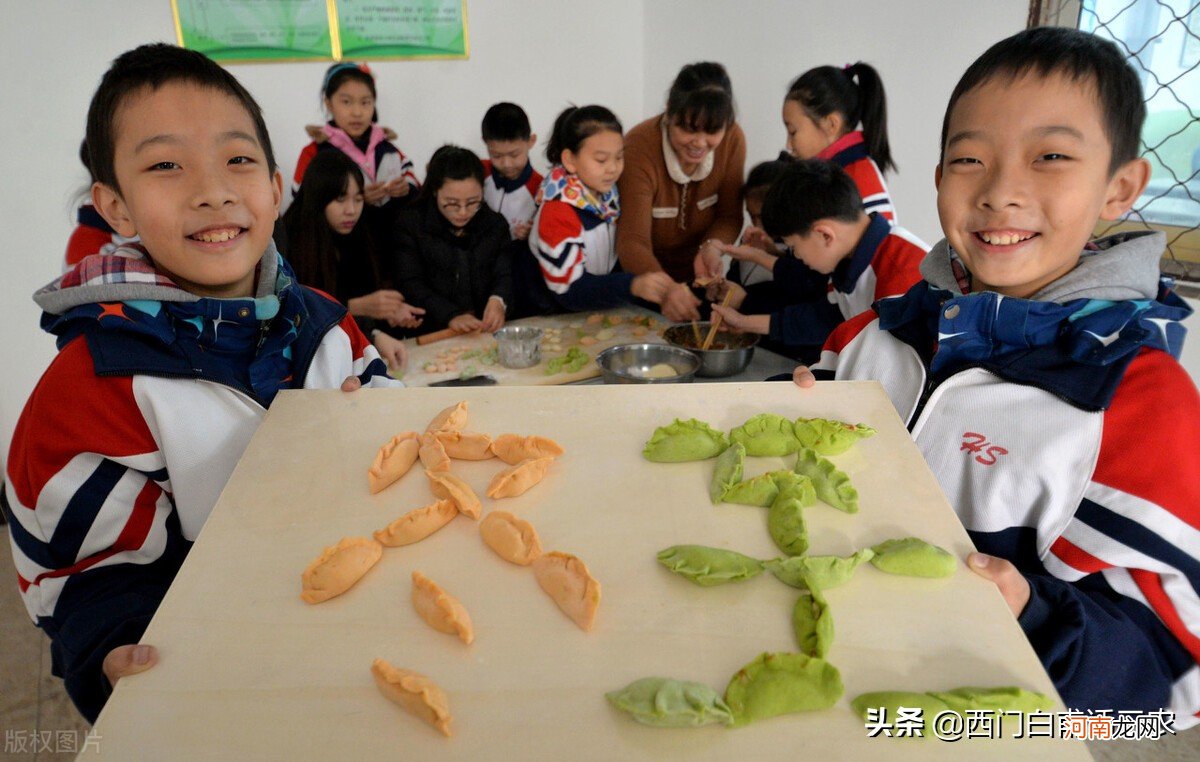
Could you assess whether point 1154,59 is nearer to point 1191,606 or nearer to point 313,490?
point 1191,606

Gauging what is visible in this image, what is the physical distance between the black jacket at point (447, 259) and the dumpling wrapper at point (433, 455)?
1.81 m

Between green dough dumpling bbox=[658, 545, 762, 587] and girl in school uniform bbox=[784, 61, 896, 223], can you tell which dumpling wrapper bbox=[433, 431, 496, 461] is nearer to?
green dough dumpling bbox=[658, 545, 762, 587]

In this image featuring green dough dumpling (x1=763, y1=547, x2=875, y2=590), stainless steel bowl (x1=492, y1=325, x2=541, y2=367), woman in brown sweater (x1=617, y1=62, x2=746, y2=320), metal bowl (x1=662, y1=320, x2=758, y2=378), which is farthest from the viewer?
woman in brown sweater (x1=617, y1=62, x2=746, y2=320)

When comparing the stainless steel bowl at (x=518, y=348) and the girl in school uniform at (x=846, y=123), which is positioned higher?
the girl in school uniform at (x=846, y=123)

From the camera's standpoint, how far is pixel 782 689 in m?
0.52

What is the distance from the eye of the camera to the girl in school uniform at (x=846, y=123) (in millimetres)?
2207

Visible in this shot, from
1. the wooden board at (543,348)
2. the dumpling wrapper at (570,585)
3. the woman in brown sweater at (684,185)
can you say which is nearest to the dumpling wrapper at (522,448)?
the dumpling wrapper at (570,585)

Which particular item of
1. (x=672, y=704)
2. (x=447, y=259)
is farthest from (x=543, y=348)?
(x=672, y=704)

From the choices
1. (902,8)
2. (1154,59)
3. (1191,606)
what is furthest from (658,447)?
(902,8)

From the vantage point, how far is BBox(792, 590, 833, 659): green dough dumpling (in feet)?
1.84

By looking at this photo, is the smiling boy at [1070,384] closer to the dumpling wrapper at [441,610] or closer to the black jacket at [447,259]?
the dumpling wrapper at [441,610]

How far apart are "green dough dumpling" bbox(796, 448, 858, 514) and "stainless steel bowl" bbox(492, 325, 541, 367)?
1251mm

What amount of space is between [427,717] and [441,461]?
1.03ft

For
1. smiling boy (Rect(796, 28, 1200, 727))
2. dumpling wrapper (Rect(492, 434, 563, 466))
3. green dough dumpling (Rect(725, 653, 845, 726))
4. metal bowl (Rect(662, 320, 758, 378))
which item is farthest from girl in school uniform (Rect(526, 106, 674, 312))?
green dough dumpling (Rect(725, 653, 845, 726))
